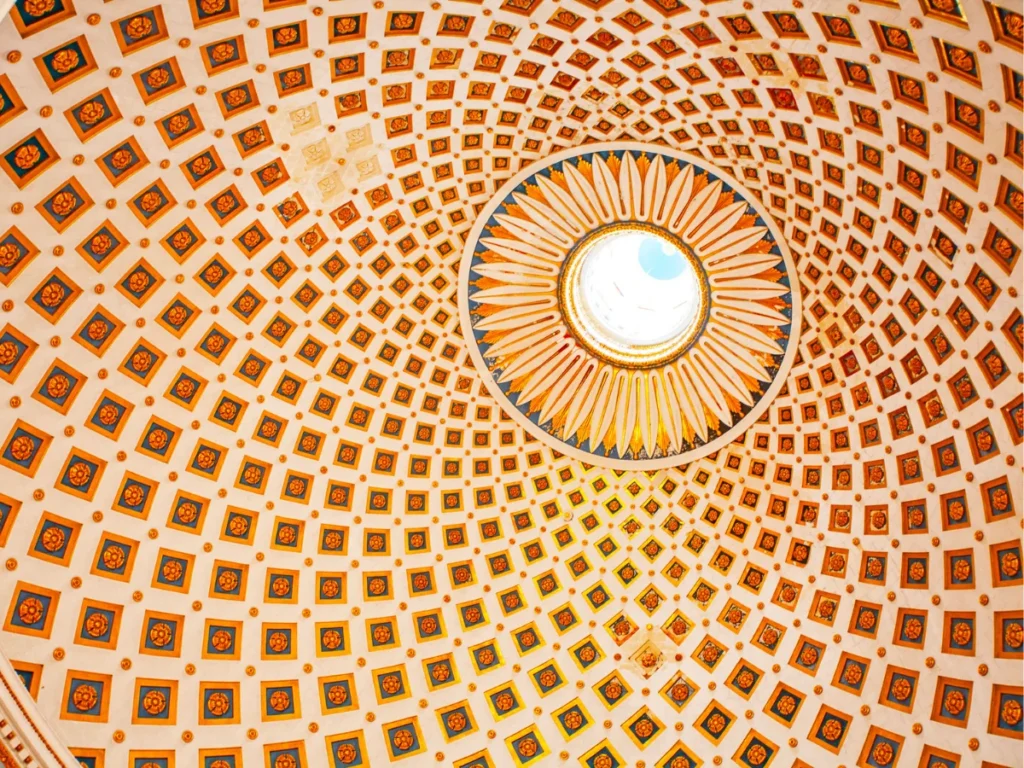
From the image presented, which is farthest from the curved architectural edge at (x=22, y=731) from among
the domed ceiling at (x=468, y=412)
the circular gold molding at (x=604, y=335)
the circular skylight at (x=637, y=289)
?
the circular skylight at (x=637, y=289)

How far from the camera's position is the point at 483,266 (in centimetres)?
2612

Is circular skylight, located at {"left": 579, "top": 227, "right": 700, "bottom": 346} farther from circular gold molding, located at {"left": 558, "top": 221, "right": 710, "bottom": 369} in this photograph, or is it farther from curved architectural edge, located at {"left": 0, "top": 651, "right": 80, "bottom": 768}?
curved architectural edge, located at {"left": 0, "top": 651, "right": 80, "bottom": 768}

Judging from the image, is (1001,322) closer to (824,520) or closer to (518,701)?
(824,520)

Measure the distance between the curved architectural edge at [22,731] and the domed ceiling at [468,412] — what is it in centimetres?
8

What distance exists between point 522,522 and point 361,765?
8907mm

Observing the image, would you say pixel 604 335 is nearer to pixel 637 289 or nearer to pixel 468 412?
pixel 637 289

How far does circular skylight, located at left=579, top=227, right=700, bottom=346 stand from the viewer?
28531 mm

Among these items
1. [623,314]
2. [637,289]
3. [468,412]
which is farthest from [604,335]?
[468,412]

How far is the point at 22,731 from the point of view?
19156 millimetres

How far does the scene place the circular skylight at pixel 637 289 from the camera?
28.5 metres

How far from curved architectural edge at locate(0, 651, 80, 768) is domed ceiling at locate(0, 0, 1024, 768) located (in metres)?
0.08

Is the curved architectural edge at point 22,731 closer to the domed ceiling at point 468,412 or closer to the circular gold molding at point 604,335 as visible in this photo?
the domed ceiling at point 468,412

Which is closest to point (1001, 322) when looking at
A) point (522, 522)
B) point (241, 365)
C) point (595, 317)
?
point (595, 317)

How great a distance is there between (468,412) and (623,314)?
686 cm
